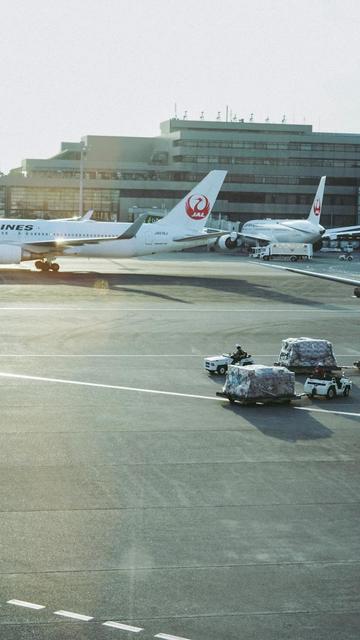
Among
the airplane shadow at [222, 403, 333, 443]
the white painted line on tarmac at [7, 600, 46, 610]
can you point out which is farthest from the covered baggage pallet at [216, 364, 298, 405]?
the white painted line on tarmac at [7, 600, 46, 610]

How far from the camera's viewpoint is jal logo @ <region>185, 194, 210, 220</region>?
105375 mm

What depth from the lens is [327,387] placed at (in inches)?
1516

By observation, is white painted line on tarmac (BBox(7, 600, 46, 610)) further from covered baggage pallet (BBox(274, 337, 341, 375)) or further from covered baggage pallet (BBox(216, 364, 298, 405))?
covered baggage pallet (BBox(274, 337, 341, 375))

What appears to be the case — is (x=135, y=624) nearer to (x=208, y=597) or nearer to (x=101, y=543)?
(x=208, y=597)

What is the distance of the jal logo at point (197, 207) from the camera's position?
10538 centimetres

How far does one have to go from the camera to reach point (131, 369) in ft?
148

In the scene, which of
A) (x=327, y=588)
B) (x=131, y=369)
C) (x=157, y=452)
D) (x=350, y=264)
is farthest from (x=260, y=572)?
(x=350, y=264)

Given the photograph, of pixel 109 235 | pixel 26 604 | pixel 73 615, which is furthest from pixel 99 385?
pixel 109 235

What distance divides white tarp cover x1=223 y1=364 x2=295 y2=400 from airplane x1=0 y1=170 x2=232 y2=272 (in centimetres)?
Answer: 6049

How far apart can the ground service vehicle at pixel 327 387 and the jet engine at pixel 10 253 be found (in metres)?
60.6

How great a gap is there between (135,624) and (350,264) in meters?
122

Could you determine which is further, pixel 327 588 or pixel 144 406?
pixel 144 406

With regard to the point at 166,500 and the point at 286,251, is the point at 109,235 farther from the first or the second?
the point at 166,500

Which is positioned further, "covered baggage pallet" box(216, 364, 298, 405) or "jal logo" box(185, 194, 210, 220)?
"jal logo" box(185, 194, 210, 220)
